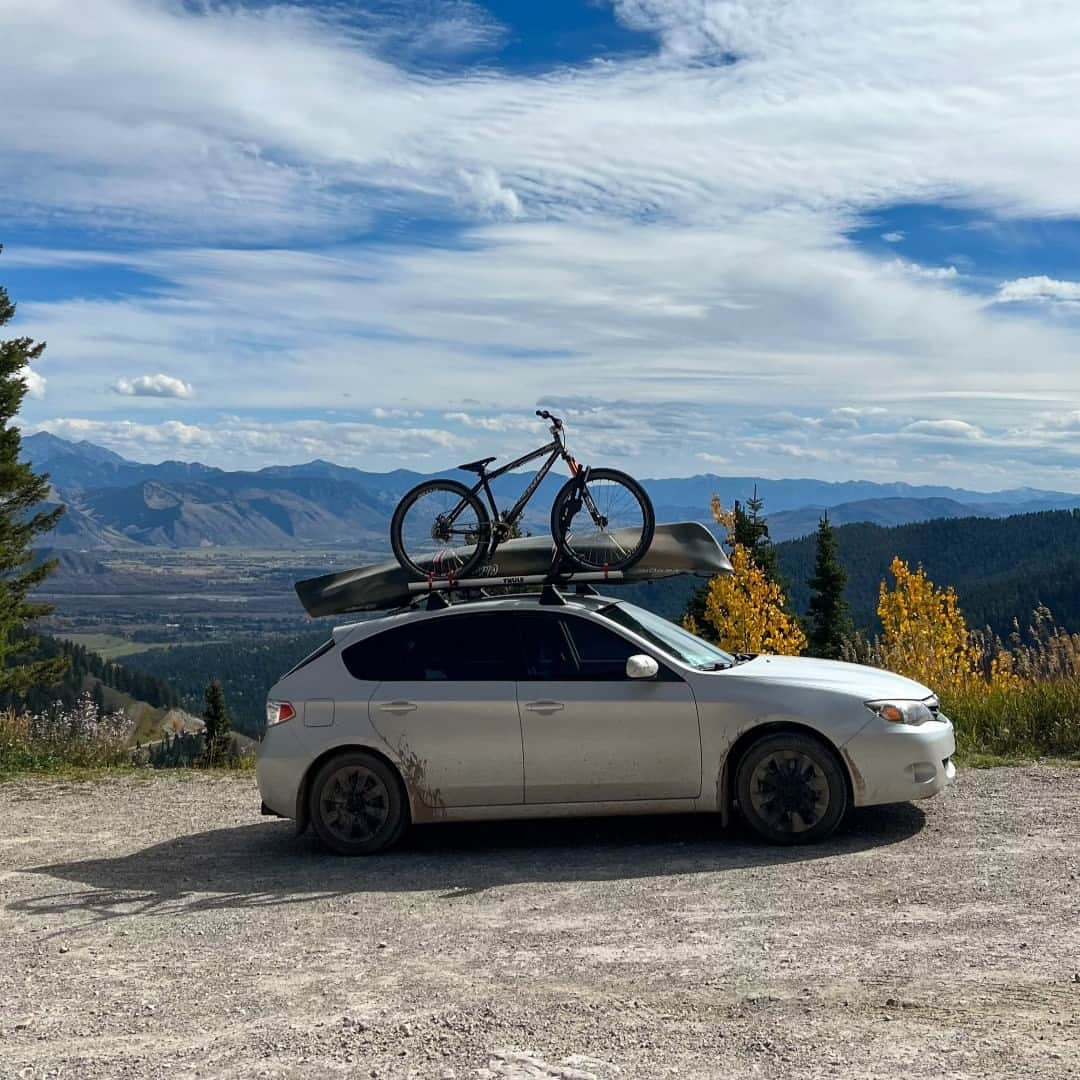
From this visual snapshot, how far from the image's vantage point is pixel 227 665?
169 metres

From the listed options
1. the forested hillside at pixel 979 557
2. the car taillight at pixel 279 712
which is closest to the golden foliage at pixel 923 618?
the car taillight at pixel 279 712

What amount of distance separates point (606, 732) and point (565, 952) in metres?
2.31

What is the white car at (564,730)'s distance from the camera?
783 cm

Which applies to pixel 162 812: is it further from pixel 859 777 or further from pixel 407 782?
pixel 859 777

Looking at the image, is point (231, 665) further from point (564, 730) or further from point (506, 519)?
point (564, 730)

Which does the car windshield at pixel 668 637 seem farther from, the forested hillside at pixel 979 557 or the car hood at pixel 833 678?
the forested hillside at pixel 979 557

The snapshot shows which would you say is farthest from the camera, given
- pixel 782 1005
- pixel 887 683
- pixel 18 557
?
pixel 18 557

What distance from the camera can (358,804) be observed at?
8.29m

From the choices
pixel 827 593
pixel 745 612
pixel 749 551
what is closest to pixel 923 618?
pixel 745 612

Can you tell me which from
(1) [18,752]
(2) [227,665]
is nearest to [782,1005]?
(1) [18,752]

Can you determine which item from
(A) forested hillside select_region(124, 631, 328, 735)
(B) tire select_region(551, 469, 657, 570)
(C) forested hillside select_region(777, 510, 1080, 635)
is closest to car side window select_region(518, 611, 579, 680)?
(B) tire select_region(551, 469, 657, 570)

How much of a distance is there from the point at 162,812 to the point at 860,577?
145 metres

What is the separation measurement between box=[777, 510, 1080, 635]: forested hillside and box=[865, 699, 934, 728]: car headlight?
4414 inches

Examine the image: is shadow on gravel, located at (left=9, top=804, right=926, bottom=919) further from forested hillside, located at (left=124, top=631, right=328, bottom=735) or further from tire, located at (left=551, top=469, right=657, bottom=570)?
forested hillside, located at (left=124, top=631, right=328, bottom=735)
